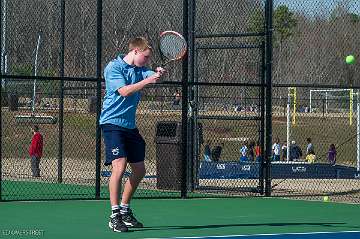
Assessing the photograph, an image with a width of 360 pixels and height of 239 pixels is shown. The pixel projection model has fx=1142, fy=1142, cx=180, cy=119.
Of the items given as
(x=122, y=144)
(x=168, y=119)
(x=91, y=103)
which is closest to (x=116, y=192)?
(x=122, y=144)

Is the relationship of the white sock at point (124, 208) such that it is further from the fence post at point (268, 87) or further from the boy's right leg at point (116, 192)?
the fence post at point (268, 87)

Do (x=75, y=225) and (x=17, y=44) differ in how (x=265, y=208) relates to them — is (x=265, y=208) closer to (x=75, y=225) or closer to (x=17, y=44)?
(x=75, y=225)

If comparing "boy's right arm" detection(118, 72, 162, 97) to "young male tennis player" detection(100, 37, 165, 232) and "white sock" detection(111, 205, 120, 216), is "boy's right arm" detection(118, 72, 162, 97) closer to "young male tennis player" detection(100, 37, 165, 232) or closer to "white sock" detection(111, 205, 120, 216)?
"young male tennis player" detection(100, 37, 165, 232)

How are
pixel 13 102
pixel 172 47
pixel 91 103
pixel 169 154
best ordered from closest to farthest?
pixel 172 47 < pixel 169 154 < pixel 91 103 < pixel 13 102

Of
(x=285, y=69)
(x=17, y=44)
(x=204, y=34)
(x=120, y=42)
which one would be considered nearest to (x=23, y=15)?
(x=17, y=44)

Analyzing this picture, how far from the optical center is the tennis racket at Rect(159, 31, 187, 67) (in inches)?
512

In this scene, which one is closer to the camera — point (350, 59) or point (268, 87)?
point (268, 87)

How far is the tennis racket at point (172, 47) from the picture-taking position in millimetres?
13016

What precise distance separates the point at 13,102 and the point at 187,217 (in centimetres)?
1174

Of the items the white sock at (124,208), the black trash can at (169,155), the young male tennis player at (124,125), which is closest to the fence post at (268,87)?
the black trash can at (169,155)

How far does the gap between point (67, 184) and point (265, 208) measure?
612cm

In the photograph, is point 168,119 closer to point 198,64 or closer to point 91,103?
point 91,103

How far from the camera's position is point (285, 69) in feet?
69.6

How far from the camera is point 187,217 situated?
543 inches
